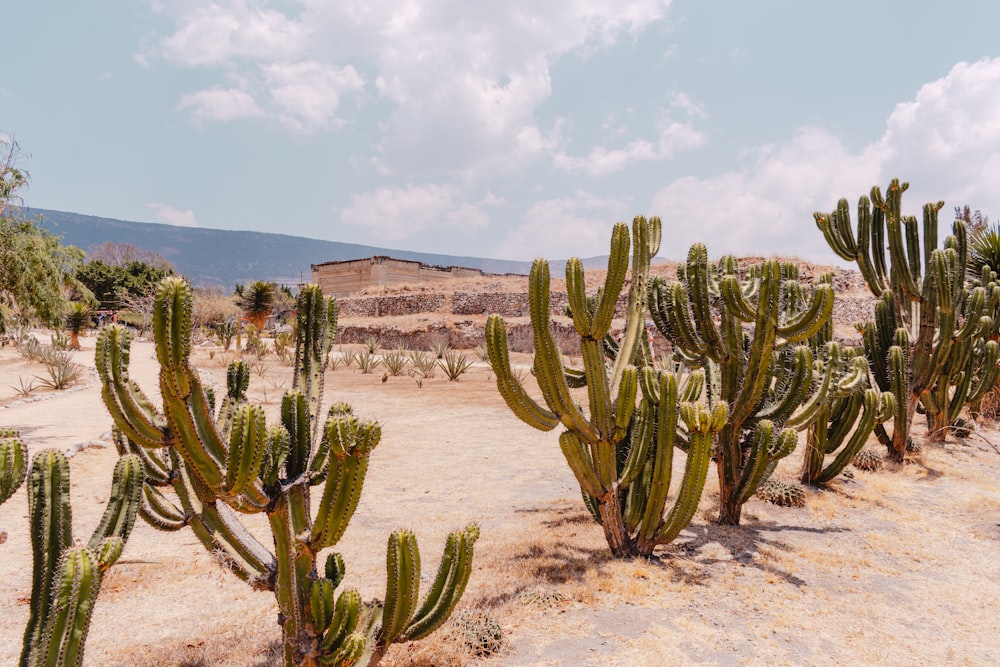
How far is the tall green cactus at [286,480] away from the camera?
7.35 feet

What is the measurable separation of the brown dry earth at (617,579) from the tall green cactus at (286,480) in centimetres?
58

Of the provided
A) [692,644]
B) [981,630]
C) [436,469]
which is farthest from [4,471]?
[436,469]

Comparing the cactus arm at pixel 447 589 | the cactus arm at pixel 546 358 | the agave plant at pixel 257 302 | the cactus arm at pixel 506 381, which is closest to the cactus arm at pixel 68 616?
the cactus arm at pixel 447 589

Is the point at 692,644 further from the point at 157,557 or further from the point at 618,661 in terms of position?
the point at 157,557

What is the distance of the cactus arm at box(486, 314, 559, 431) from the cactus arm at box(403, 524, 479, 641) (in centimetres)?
123

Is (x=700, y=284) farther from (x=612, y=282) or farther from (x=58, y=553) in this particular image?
(x=58, y=553)

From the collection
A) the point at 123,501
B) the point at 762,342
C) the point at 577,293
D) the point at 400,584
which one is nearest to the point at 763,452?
the point at 762,342

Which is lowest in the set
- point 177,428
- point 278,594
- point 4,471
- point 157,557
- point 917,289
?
point 157,557

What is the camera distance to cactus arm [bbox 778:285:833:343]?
4926mm

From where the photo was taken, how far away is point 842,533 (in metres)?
5.51

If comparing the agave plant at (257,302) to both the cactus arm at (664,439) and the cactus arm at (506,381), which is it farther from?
the cactus arm at (664,439)

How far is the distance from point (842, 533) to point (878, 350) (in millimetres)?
4179

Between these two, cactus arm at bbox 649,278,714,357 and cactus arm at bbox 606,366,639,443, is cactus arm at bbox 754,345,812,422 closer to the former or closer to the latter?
cactus arm at bbox 649,278,714,357

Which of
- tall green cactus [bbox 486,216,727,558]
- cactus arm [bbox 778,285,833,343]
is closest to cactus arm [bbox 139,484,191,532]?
tall green cactus [bbox 486,216,727,558]
